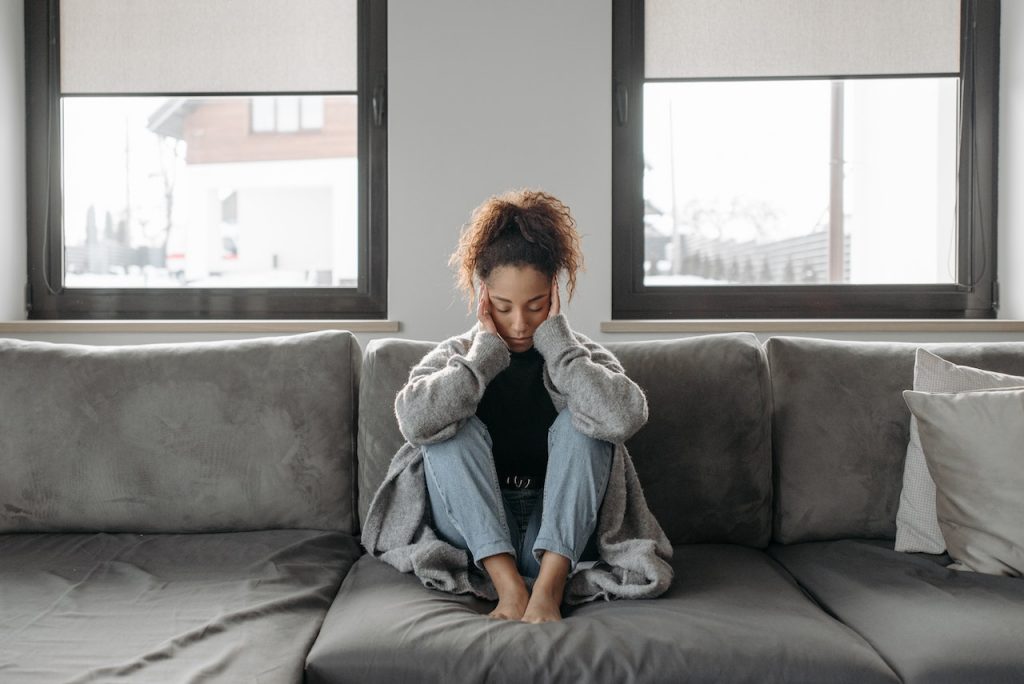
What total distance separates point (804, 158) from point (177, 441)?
6.60ft

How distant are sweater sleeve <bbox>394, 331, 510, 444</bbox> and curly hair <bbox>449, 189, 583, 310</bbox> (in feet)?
0.58

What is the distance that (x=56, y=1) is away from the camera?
2605 millimetres

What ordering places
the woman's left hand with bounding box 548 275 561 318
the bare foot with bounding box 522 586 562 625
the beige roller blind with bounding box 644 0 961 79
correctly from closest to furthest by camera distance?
the bare foot with bounding box 522 586 562 625 → the woman's left hand with bounding box 548 275 561 318 → the beige roller blind with bounding box 644 0 961 79

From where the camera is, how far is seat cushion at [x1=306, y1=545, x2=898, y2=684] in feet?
4.00

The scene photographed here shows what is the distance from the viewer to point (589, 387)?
1543 mm

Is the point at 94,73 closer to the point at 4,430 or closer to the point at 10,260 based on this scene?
the point at 10,260

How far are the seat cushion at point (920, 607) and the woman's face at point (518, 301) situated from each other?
70 centimetres

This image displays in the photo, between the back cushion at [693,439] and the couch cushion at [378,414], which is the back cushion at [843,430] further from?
the couch cushion at [378,414]

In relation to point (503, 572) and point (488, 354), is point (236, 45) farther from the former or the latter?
point (503, 572)

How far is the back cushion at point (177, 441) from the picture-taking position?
5.90 feet

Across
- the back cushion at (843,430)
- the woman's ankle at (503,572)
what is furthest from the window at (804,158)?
the woman's ankle at (503,572)

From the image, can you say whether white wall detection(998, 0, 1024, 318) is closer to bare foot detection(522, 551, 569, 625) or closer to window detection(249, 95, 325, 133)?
bare foot detection(522, 551, 569, 625)

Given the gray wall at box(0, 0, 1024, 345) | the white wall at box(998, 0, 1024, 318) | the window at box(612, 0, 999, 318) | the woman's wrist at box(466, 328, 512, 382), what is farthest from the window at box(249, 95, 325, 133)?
the white wall at box(998, 0, 1024, 318)

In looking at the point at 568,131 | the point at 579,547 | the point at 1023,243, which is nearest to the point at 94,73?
the point at 568,131
